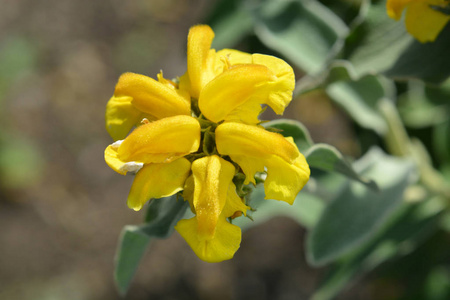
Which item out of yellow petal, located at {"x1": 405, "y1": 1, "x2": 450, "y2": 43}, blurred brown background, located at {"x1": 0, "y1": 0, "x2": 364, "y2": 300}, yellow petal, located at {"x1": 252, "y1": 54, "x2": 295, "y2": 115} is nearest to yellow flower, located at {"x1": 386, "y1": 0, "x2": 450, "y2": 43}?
yellow petal, located at {"x1": 405, "y1": 1, "x2": 450, "y2": 43}

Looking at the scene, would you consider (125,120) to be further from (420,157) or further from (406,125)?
(406,125)

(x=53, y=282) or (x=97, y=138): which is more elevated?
(x=97, y=138)

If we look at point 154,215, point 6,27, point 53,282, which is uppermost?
point 154,215

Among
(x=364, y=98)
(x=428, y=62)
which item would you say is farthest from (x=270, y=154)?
(x=364, y=98)

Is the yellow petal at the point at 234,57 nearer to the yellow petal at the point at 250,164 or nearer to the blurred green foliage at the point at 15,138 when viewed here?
the yellow petal at the point at 250,164

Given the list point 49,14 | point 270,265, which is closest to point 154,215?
point 270,265
